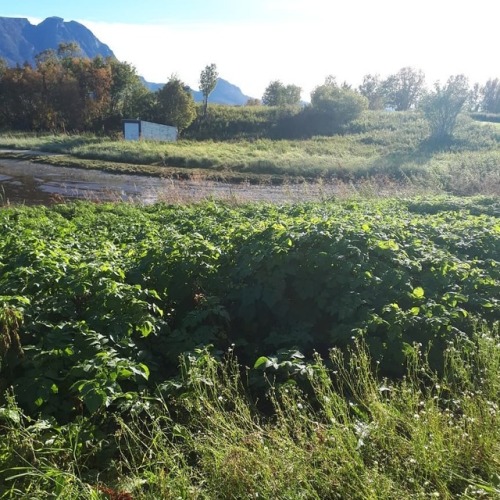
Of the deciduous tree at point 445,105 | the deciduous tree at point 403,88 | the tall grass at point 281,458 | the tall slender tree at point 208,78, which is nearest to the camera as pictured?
the tall grass at point 281,458

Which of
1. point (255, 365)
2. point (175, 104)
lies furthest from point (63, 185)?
point (175, 104)

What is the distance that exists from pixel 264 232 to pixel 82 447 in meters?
3.06

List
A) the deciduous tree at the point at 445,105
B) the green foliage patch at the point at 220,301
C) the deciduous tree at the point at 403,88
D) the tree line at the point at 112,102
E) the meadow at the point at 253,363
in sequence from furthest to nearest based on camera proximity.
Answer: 1. the deciduous tree at the point at 403,88
2. the tree line at the point at 112,102
3. the deciduous tree at the point at 445,105
4. the green foliage patch at the point at 220,301
5. the meadow at the point at 253,363

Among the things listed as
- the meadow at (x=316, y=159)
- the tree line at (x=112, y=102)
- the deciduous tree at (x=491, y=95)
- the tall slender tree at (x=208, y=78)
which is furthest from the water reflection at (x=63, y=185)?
the deciduous tree at (x=491, y=95)

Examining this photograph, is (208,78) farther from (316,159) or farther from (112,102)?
(316,159)

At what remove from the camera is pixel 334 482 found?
92.0 inches

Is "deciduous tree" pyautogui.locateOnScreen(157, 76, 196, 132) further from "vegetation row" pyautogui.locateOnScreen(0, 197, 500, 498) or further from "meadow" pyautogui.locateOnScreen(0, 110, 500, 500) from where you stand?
"vegetation row" pyautogui.locateOnScreen(0, 197, 500, 498)

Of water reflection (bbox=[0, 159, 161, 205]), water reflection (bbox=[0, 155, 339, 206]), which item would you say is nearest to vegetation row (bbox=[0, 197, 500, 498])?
water reflection (bbox=[0, 155, 339, 206])

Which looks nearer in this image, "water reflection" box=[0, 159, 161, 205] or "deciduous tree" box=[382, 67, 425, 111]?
"water reflection" box=[0, 159, 161, 205]

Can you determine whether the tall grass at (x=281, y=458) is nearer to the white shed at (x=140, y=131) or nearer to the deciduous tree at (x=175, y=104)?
the white shed at (x=140, y=131)

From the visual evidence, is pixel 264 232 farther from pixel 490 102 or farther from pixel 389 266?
pixel 490 102

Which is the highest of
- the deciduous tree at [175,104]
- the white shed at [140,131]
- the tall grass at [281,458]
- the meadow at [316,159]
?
the deciduous tree at [175,104]

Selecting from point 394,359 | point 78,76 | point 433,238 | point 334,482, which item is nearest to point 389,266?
point 394,359

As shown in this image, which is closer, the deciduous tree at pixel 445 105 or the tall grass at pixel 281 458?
the tall grass at pixel 281 458
